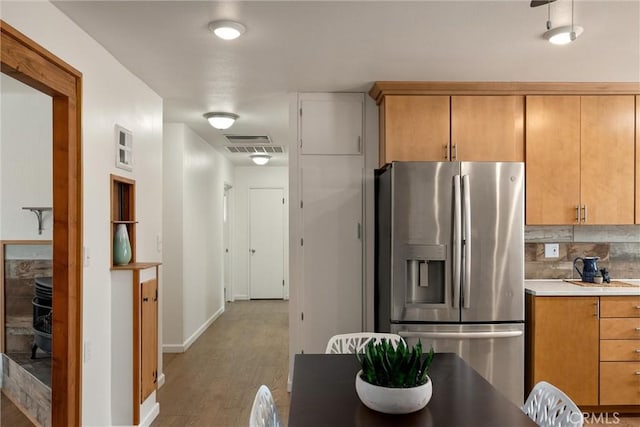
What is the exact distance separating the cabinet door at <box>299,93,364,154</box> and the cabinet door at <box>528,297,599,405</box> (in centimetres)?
189

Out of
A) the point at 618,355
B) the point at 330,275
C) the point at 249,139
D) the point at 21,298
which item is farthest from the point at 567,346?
the point at 21,298

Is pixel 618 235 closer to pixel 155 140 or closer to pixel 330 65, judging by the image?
pixel 330 65

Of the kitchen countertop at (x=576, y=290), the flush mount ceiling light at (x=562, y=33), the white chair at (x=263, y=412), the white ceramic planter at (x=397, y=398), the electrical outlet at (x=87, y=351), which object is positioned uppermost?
the flush mount ceiling light at (x=562, y=33)

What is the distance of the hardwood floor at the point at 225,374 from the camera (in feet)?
11.7

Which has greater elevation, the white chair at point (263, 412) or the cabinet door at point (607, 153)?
the cabinet door at point (607, 153)

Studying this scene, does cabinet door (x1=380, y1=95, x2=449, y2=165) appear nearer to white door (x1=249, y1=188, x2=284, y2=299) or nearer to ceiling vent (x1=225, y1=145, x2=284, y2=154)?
ceiling vent (x1=225, y1=145, x2=284, y2=154)

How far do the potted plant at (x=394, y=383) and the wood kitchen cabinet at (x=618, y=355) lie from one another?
2500 mm

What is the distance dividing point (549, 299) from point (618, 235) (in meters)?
1.22

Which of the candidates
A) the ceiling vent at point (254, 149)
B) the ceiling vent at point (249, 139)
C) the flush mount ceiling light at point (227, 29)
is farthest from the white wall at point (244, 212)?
the flush mount ceiling light at point (227, 29)

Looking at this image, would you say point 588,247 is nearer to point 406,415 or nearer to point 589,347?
point 589,347

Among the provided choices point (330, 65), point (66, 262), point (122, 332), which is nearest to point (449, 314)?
point (330, 65)

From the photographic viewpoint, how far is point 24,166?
13.2 ft

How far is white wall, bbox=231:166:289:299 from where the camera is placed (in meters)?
8.85

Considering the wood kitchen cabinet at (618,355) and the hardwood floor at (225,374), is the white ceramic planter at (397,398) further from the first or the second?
the wood kitchen cabinet at (618,355)
